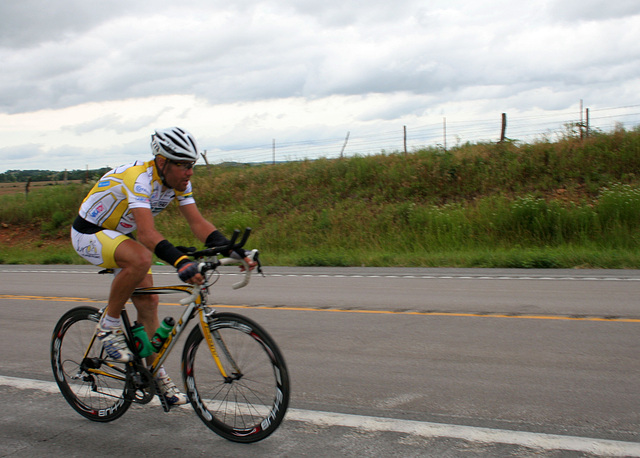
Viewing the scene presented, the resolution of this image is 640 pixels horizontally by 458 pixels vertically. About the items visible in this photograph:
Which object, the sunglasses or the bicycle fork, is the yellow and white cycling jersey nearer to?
the sunglasses

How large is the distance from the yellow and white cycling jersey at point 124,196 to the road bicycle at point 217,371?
0.51m

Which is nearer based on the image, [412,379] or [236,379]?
[236,379]

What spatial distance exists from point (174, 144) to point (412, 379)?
2728mm

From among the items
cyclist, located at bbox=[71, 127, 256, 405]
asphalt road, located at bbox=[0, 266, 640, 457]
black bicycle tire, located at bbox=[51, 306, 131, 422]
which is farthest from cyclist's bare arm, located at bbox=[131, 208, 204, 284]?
asphalt road, located at bbox=[0, 266, 640, 457]

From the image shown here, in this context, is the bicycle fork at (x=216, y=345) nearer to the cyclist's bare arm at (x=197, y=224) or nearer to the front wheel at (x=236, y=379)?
the front wheel at (x=236, y=379)

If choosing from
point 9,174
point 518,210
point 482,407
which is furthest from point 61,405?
point 9,174

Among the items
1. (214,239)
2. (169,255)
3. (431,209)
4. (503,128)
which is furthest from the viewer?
(503,128)

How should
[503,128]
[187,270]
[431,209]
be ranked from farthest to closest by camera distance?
[503,128]
[431,209]
[187,270]

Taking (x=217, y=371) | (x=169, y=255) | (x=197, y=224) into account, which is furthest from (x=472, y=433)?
(x=197, y=224)

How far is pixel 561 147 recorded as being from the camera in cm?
2145

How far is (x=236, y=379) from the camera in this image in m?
3.69

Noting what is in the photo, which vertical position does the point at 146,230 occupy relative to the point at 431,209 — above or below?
above

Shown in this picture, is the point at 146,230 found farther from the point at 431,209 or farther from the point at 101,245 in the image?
the point at 431,209

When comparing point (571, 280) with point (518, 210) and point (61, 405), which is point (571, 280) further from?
point (61, 405)
